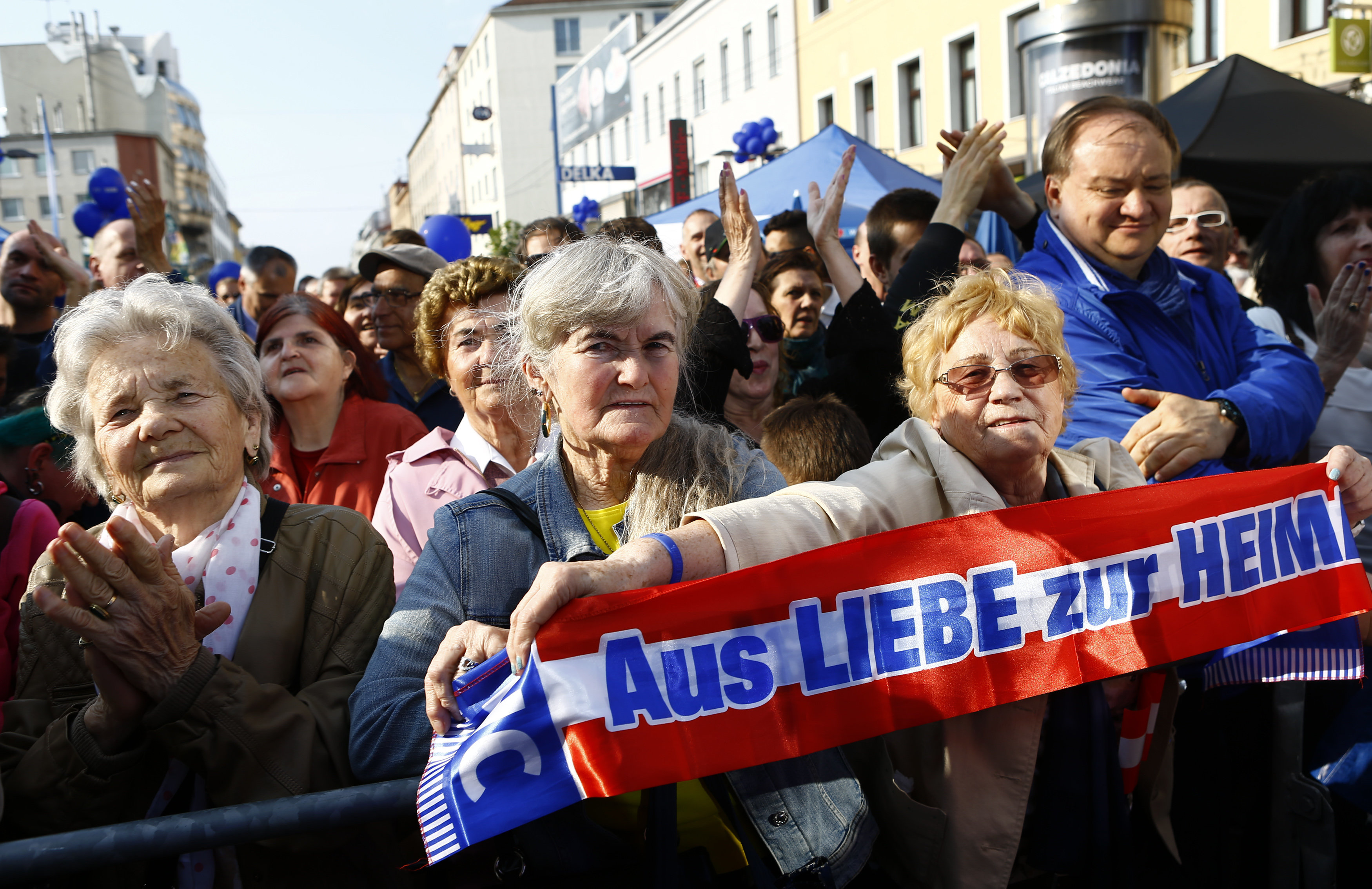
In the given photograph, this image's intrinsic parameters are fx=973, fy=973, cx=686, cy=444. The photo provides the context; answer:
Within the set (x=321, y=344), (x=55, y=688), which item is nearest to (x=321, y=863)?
(x=55, y=688)

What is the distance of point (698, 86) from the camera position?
38938mm

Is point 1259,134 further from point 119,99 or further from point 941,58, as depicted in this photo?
point 119,99

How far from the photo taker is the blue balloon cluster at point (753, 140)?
659 inches

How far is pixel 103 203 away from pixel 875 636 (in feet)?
30.8

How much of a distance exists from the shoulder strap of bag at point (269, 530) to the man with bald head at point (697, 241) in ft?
14.2

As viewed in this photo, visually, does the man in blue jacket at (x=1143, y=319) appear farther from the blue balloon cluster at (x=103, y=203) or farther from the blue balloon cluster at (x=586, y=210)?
the blue balloon cluster at (x=586, y=210)

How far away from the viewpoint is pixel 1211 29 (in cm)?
1730

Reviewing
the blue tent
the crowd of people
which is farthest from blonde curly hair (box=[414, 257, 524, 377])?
the blue tent

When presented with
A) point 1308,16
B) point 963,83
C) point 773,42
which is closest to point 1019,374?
point 1308,16

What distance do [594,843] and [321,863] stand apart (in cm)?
61

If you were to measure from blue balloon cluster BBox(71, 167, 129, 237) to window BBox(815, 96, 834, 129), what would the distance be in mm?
24074

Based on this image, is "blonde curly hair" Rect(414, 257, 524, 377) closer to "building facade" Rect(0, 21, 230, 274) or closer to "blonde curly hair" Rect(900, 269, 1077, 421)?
"blonde curly hair" Rect(900, 269, 1077, 421)

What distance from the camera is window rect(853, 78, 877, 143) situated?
28.1m

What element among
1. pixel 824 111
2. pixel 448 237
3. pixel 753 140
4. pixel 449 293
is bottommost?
pixel 449 293
